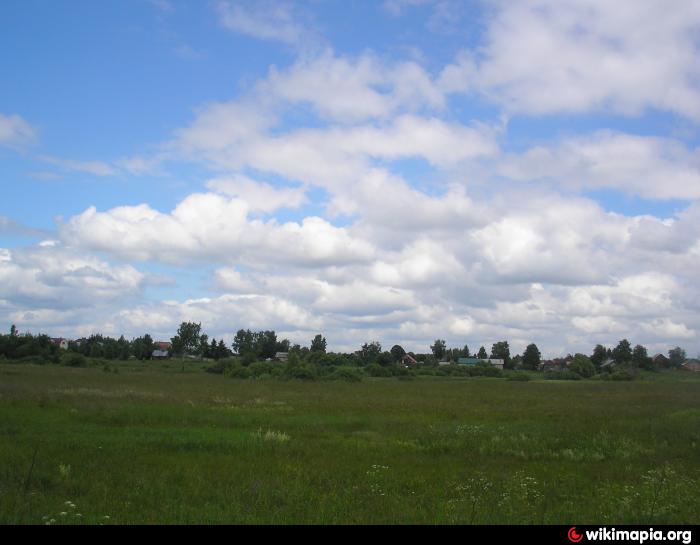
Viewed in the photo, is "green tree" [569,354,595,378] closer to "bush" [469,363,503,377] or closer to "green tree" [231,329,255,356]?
"bush" [469,363,503,377]

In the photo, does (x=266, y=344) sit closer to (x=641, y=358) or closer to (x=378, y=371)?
(x=378, y=371)

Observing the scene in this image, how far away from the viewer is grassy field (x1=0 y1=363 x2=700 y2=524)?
10.3 m

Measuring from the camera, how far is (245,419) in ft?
86.9

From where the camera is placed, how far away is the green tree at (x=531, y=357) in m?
181

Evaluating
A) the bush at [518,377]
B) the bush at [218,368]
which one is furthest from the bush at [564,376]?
the bush at [218,368]

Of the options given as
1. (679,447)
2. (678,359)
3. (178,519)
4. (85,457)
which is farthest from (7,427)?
(678,359)

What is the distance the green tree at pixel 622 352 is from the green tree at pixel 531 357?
23.1 m

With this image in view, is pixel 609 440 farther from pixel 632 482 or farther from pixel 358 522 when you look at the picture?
pixel 358 522

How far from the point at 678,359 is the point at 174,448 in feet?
696

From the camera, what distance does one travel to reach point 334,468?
15078 millimetres

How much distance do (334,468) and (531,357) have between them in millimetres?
177613

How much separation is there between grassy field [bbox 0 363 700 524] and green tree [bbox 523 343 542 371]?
15905 cm

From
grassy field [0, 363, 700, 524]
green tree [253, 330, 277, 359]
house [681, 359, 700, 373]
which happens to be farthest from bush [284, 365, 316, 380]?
house [681, 359, 700, 373]
